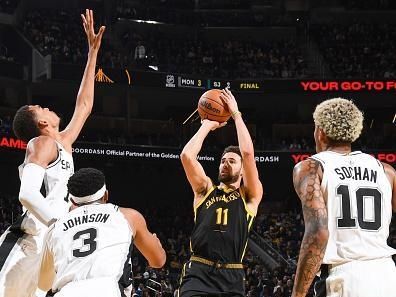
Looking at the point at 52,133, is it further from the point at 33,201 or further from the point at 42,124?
the point at 33,201

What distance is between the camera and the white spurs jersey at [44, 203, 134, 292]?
3775 mm

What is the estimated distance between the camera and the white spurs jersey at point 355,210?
378cm

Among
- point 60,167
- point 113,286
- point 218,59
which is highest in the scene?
point 218,59

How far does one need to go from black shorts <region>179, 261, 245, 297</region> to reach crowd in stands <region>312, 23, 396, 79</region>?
22126 mm

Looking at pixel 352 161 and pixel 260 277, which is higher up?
pixel 352 161

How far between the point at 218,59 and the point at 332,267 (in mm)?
25749

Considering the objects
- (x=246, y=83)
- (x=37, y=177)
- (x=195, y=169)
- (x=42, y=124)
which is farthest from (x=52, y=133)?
(x=246, y=83)

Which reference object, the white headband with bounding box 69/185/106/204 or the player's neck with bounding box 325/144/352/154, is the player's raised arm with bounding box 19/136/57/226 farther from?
the player's neck with bounding box 325/144/352/154

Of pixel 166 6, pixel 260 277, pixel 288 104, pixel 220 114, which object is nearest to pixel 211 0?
pixel 166 6

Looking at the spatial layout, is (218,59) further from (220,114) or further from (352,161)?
(352,161)

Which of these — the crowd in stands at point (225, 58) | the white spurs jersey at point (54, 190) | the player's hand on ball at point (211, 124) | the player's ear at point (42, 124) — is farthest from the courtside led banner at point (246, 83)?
the white spurs jersey at point (54, 190)

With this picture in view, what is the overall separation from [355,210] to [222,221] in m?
1.75

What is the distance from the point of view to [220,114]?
6223 mm

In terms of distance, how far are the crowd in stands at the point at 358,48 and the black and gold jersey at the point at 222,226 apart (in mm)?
21749
